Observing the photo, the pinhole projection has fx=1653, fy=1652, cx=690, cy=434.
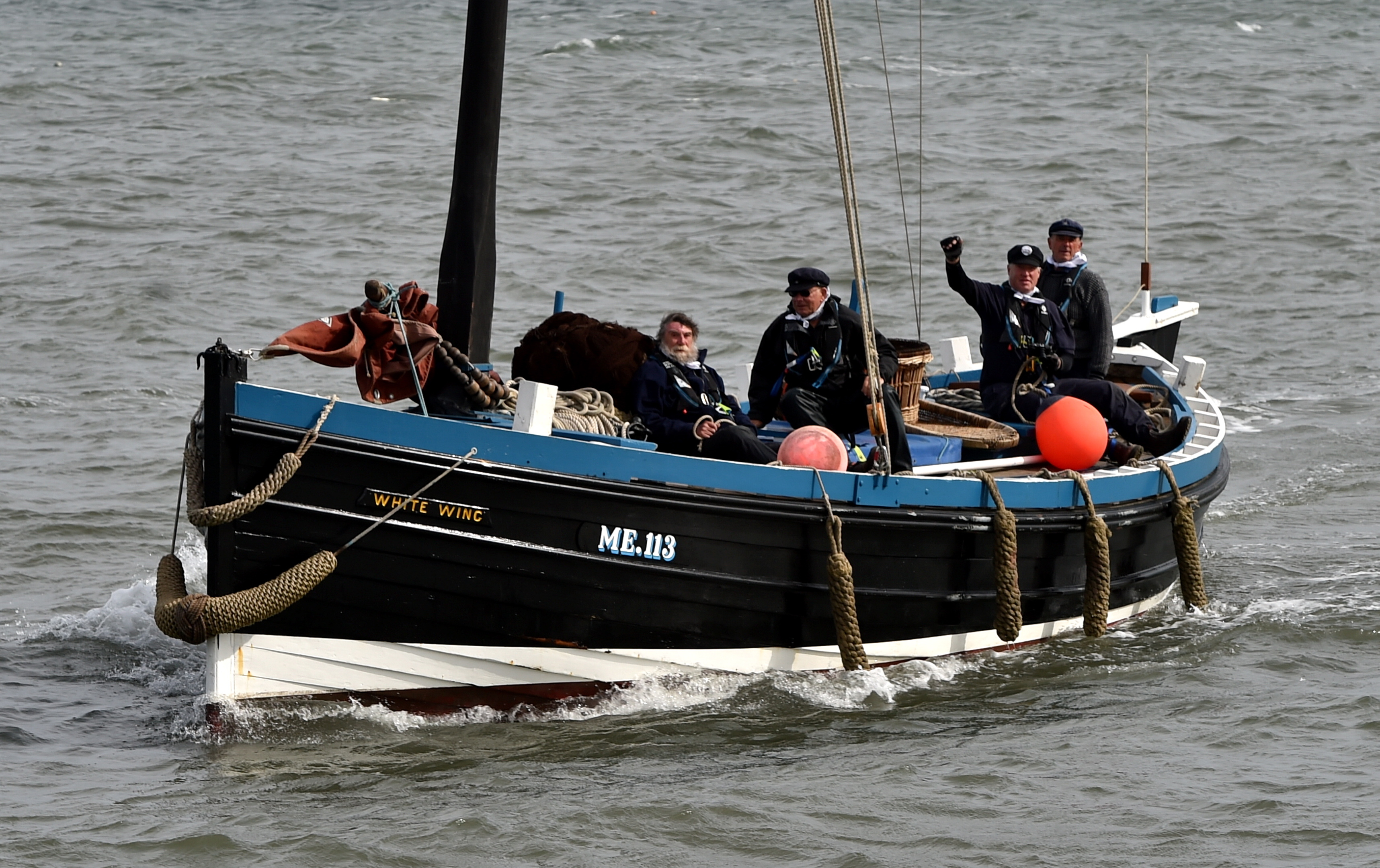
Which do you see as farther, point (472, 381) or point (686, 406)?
point (686, 406)

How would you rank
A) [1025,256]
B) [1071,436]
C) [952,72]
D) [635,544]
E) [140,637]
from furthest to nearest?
[952,72] < [1025,256] < [140,637] < [1071,436] < [635,544]

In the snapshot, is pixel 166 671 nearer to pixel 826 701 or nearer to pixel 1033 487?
pixel 826 701

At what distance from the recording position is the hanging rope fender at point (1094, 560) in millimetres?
8086

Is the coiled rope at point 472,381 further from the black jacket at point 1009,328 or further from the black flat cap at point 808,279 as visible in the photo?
the black jacket at point 1009,328

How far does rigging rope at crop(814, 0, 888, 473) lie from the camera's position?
6836mm

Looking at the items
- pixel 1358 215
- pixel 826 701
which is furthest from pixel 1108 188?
pixel 826 701

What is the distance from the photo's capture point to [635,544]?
6.90 meters

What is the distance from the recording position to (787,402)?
823 centimetres

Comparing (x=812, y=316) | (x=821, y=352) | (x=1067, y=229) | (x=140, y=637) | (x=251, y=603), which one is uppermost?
(x=1067, y=229)

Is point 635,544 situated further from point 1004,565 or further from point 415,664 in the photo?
point 1004,565

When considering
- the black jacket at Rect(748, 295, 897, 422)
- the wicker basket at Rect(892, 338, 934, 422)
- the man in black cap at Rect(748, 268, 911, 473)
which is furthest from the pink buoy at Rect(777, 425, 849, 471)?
the wicker basket at Rect(892, 338, 934, 422)

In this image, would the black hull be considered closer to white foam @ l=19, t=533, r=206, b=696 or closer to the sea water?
the sea water

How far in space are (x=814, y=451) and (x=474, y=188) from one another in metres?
1.97

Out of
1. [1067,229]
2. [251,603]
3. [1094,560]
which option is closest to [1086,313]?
[1067,229]
